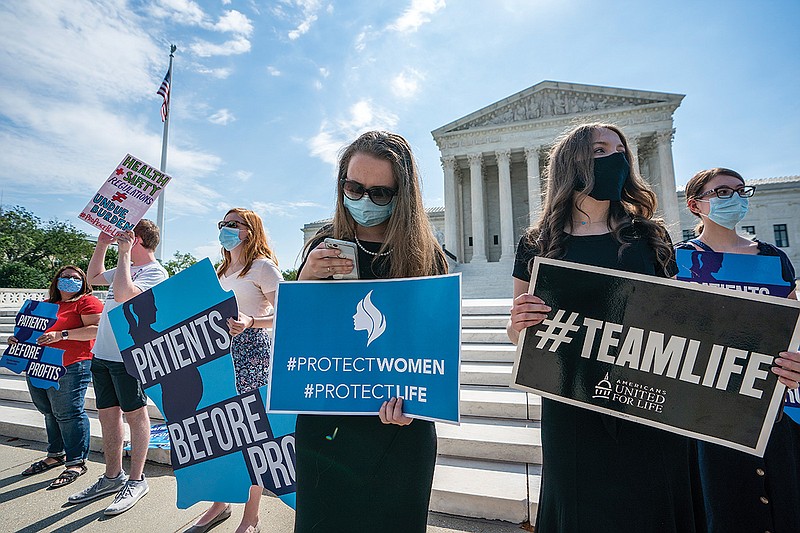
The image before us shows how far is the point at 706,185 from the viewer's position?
2.85 m

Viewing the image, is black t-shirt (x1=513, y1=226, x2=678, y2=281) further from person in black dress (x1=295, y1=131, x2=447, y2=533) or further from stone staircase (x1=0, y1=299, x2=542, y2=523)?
stone staircase (x1=0, y1=299, x2=542, y2=523)

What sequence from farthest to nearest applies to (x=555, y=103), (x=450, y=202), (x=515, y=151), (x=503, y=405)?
(x=450, y=202) < (x=515, y=151) < (x=555, y=103) < (x=503, y=405)

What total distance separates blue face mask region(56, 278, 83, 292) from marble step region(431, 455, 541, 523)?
14.3 ft

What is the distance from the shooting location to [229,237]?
322cm

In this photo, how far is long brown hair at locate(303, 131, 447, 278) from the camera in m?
1.77

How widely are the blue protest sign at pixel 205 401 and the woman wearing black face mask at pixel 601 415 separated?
197 cm

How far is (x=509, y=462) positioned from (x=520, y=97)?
36.4m

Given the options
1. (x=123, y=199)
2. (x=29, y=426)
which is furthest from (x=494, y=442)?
(x=29, y=426)

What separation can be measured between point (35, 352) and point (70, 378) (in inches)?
20.5

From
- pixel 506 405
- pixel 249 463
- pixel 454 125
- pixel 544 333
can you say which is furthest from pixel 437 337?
pixel 454 125

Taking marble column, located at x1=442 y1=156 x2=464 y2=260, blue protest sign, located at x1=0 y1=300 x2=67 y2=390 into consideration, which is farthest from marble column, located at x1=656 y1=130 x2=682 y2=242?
blue protest sign, located at x1=0 y1=300 x2=67 y2=390

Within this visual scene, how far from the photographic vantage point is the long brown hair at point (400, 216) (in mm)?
1773

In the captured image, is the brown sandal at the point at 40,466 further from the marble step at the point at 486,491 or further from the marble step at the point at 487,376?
the marble step at the point at 487,376

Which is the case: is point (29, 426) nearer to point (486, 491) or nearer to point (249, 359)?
point (249, 359)
